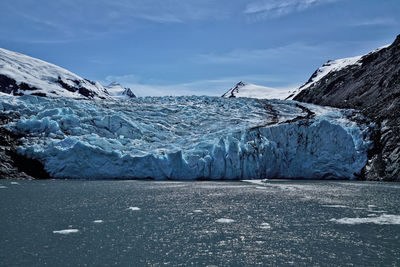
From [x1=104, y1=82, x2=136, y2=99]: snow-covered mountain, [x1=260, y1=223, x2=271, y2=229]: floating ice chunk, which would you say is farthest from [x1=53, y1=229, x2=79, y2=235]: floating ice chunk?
[x1=104, y1=82, x2=136, y2=99]: snow-covered mountain

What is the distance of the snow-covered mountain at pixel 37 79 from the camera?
70.8 meters

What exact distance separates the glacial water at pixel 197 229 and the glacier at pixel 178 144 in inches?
263

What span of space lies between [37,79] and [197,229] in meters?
81.2

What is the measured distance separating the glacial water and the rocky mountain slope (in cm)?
808

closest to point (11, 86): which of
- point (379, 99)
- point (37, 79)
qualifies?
point (37, 79)

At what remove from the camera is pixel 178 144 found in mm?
22047

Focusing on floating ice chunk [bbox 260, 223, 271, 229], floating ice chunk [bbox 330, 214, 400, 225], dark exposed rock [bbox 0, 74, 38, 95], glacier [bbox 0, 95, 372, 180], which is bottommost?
floating ice chunk [bbox 260, 223, 271, 229]

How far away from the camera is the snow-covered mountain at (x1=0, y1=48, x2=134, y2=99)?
70.8 meters

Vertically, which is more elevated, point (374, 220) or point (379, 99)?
point (379, 99)

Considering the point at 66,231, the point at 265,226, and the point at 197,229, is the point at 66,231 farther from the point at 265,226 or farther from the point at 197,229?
the point at 265,226

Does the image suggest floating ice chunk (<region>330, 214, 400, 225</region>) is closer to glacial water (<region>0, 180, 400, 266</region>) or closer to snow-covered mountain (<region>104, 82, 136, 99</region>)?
glacial water (<region>0, 180, 400, 266</region>)

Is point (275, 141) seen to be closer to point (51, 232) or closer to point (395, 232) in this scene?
point (395, 232)

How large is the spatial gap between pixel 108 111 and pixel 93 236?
61.0 ft

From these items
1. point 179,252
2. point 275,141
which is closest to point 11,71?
point 275,141
